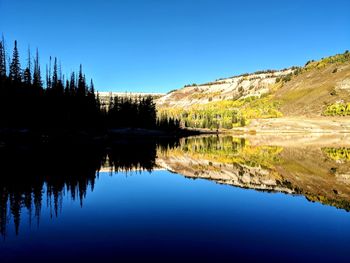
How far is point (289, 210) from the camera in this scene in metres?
20.0

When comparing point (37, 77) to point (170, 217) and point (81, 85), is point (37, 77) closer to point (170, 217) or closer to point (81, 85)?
point (81, 85)

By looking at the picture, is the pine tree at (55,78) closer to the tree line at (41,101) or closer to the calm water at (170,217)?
the tree line at (41,101)

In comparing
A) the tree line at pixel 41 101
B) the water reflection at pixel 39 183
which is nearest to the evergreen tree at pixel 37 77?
the tree line at pixel 41 101

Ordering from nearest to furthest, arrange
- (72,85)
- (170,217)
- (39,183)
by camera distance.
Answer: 1. (170,217)
2. (39,183)
3. (72,85)

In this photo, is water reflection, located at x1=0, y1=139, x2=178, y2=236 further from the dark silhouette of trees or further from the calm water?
the dark silhouette of trees

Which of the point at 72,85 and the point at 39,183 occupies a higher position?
the point at 72,85

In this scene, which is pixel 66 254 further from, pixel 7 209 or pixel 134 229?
pixel 7 209

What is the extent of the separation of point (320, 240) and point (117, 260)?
8657 millimetres

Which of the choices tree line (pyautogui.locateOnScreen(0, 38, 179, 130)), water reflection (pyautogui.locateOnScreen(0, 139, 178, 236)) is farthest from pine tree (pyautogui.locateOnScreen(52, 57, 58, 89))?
water reflection (pyautogui.locateOnScreen(0, 139, 178, 236))

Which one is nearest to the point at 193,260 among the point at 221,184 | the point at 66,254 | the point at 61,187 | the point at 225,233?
the point at 225,233

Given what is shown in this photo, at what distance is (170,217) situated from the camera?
711 inches

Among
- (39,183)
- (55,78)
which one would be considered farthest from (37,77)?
(39,183)

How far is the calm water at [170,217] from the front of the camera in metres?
12.9

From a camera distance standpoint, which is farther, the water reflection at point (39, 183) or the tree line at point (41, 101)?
the tree line at point (41, 101)
